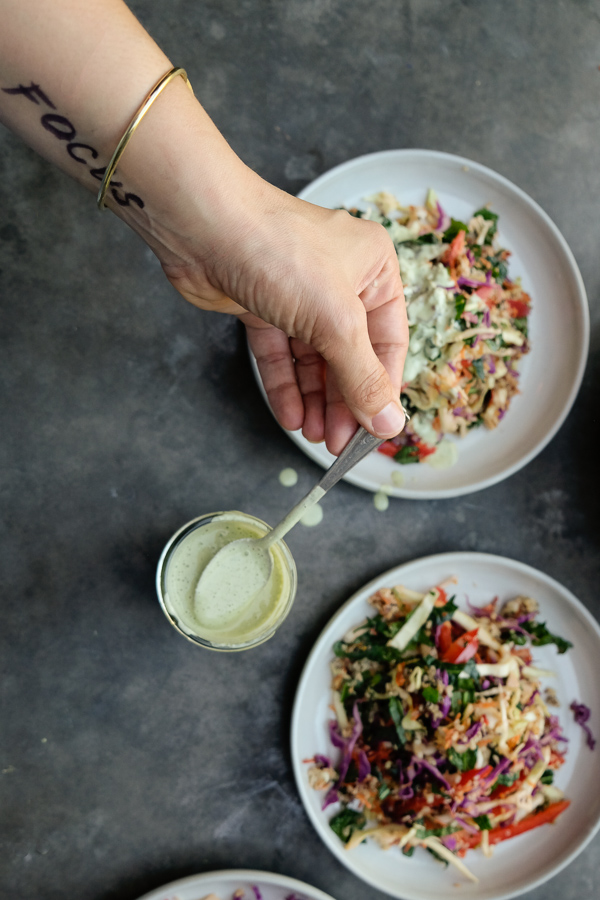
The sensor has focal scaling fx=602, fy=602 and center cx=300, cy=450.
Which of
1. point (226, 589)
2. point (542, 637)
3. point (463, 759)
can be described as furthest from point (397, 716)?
point (226, 589)

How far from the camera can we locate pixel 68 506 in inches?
66.7

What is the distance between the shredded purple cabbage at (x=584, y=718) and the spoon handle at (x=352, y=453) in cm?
110

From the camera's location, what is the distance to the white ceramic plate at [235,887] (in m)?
1.53

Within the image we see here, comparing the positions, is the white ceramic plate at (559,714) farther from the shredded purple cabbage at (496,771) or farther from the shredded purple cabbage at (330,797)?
the shredded purple cabbage at (496,771)

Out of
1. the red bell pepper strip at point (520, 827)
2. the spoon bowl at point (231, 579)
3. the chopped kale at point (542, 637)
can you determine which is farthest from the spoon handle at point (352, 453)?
the red bell pepper strip at point (520, 827)

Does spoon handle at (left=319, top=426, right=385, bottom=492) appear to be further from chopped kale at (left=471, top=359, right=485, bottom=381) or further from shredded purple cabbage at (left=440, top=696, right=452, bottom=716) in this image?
shredded purple cabbage at (left=440, top=696, right=452, bottom=716)

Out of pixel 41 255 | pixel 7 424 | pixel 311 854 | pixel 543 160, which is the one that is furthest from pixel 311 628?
pixel 543 160

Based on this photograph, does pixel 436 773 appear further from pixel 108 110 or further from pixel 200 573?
pixel 108 110

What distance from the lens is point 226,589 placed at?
1.49 metres

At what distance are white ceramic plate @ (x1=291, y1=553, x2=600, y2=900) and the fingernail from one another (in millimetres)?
544

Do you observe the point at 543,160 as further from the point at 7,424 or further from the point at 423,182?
the point at 7,424

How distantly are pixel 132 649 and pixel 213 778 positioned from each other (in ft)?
1.44

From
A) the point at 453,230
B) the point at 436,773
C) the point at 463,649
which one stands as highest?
the point at 453,230

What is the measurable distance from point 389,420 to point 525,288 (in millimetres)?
866
